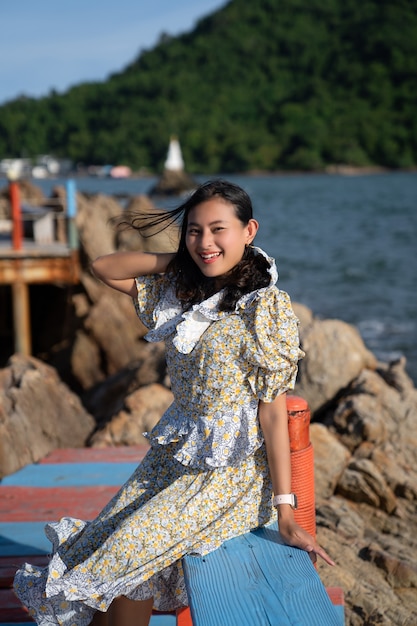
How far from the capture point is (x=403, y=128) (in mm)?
91625

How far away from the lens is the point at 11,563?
350cm

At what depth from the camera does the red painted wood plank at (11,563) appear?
3354 millimetres

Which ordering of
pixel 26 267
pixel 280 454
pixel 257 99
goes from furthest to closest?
pixel 257 99 < pixel 26 267 < pixel 280 454

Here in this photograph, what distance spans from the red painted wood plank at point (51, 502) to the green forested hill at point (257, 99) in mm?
89750

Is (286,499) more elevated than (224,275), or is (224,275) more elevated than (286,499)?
(224,275)

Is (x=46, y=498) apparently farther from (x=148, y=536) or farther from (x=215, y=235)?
(x=215, y=235)

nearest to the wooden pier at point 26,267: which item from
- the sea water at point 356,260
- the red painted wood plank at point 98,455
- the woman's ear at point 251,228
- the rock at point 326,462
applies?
the sea water at point 356,260

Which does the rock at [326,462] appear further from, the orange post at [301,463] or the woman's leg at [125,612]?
the woman's leg at [125,612]

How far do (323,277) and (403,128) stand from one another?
7569 centimetres

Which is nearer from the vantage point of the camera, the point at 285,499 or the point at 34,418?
the point at 285,499

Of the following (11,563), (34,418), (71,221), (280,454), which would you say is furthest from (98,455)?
(71,221)

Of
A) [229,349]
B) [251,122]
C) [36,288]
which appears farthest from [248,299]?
[251,122]

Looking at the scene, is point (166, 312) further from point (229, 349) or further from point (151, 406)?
point (151, 406)

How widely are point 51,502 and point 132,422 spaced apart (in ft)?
4.24
